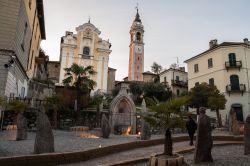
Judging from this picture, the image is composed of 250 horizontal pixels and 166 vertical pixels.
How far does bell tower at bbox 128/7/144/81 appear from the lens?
62.8 metres

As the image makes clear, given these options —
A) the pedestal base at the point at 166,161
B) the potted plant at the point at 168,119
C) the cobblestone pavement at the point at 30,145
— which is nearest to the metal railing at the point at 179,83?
the cobblestone pavement at the point at 30,145

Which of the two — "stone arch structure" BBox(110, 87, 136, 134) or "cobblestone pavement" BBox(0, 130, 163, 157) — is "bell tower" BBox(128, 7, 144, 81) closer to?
"stone arch structure" BBox(110, 87, 136, 134)

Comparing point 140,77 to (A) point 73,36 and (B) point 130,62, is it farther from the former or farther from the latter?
(A) point 73,36

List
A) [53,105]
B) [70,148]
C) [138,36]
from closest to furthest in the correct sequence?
[70,148]
[53,105]
[138,36]

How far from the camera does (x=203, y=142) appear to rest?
25.0ft

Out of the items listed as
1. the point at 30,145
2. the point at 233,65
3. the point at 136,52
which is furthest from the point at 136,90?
the point at 30,145

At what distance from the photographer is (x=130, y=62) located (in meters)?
65.1

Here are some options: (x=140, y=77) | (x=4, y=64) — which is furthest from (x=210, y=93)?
(x=140, y=77)

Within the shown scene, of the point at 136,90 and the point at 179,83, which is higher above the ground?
the point at 179,83

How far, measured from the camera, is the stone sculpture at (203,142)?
7531 mm

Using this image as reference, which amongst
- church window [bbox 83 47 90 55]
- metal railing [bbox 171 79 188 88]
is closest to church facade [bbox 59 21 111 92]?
church window [bbox 83 47 90 55]

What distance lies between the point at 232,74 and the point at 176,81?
14201 millimetres

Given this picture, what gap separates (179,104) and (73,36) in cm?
4349

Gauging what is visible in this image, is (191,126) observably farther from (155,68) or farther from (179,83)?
(155,68)
